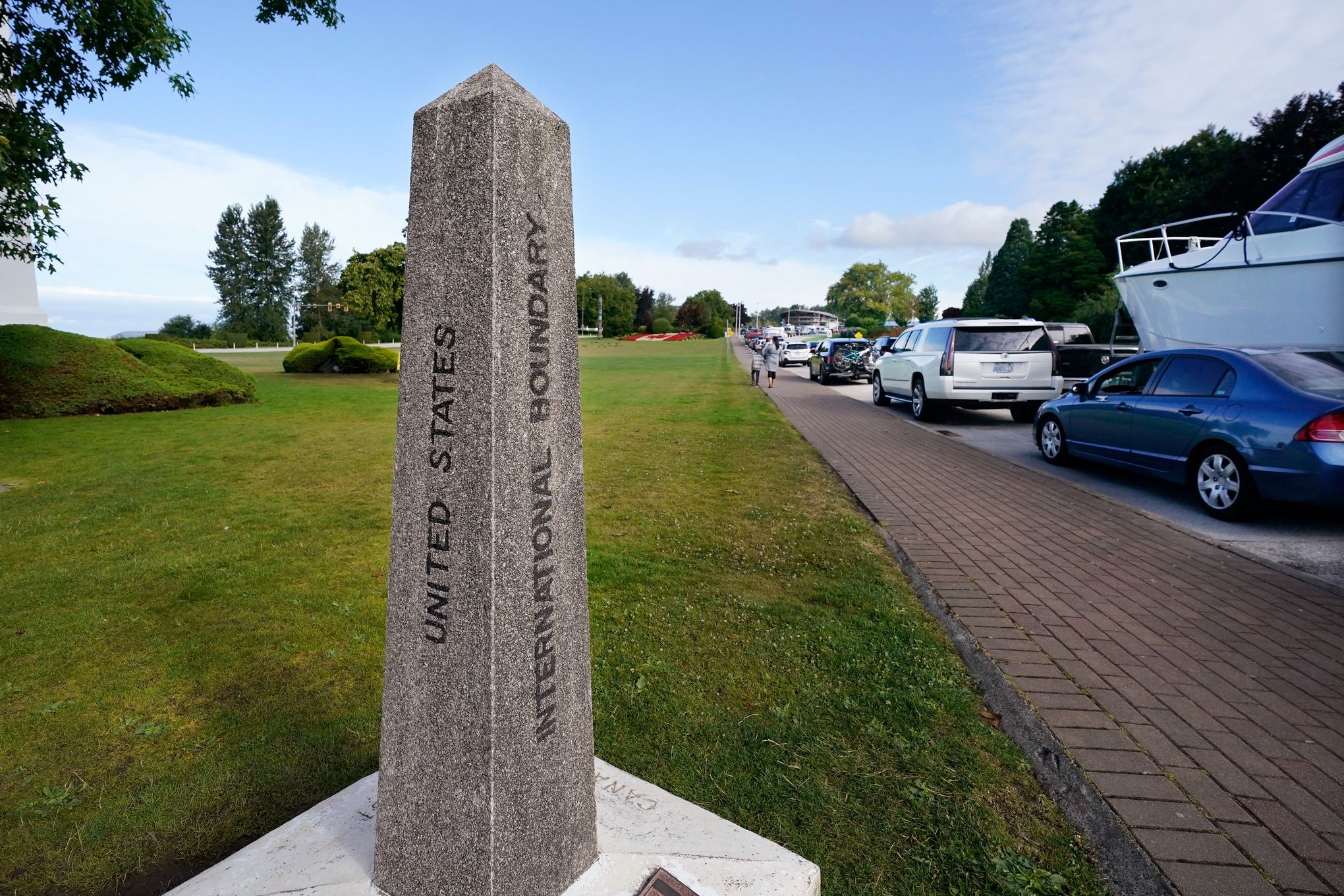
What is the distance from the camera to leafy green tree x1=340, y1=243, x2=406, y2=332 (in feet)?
187

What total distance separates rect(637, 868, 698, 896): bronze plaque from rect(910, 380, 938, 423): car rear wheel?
45.1 ft

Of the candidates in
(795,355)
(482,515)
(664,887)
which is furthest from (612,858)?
(795,355)

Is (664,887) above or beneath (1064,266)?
beneath

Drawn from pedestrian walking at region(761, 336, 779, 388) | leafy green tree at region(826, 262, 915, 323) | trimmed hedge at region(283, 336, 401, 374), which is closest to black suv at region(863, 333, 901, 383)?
pedestrian walking at region(761, 336, 779, 388)

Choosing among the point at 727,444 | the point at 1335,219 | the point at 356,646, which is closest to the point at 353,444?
the point at 727,444

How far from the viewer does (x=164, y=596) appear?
4.93m

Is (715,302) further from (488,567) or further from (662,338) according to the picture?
(488,567)

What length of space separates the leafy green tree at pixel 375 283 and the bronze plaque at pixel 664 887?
2346 inches

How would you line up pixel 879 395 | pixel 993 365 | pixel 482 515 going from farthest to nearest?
pixel 879 395 < pixel 993 365 < pixel 482 515

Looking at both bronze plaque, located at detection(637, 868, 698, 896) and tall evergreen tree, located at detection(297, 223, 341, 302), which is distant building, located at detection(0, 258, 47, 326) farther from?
tall evergreen tree, located at detection(297, 223, 341, 302)

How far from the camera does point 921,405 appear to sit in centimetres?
1502

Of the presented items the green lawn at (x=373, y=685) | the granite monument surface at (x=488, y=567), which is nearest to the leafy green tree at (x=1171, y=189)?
the green lawn at (x=373, y=685)

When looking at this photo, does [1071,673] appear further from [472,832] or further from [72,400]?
[72,400]

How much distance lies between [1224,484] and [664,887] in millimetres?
7308
